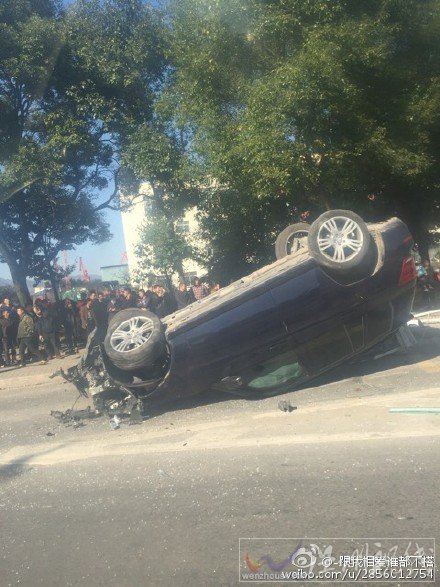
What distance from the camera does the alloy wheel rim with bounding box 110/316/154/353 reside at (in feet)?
21.2

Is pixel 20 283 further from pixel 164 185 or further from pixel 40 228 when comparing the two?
pixel 164 185

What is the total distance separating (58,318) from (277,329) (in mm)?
8733

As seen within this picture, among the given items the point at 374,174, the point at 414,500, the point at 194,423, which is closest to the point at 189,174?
the point at 374,174

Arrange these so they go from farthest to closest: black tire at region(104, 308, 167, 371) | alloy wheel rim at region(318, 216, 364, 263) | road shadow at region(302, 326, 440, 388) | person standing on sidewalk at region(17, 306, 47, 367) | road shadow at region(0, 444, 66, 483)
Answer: person standing on sidewalk at region(17, 306, 47, 367) → road shadow at region(302, 326, 440, 388) → alloy wheel rim at region(318, 216, 364, 263) → black tire at region(104, 308, 167, 371) → road shadow at region(0, 444, 66, 483)

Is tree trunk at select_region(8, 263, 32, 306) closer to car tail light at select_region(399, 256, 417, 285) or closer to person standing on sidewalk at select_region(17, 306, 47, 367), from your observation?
person standing on sidewalk at select_region(17, 306, 47, 367)

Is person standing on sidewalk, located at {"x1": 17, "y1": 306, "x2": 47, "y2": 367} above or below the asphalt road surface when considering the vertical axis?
above

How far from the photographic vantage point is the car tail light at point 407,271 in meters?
6.86

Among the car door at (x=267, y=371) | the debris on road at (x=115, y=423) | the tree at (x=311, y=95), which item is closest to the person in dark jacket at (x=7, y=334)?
the tree at (x=311, y=95)

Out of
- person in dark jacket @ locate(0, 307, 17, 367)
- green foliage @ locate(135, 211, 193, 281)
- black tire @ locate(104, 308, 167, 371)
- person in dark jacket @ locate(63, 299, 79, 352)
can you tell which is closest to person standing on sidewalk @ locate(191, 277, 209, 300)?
green foliage @ locate(135, 211, 193, 281)

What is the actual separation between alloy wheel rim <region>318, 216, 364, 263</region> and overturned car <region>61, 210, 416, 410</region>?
0.04ft

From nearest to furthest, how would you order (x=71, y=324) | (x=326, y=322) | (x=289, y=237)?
(x=326, y=322), (x=289, y=237), (x=71, y=324)

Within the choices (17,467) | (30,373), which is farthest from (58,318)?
(17,467)

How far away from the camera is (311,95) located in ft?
36.1

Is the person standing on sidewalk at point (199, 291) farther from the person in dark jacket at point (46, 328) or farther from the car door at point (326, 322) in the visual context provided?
the car door at point (326, 322)
